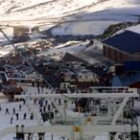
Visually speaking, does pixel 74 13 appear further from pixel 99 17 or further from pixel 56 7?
pixel 99 17

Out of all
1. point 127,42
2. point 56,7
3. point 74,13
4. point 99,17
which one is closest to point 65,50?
point 127,42

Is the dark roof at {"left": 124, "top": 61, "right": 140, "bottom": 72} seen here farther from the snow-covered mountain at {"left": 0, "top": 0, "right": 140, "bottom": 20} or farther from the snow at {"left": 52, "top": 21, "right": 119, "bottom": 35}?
the snow-covered mountain at {"left": 0, "top": 0, "right": 140, "bottom": 20}

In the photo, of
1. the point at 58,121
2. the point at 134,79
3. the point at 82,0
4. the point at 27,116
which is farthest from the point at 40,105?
the point at 82,0

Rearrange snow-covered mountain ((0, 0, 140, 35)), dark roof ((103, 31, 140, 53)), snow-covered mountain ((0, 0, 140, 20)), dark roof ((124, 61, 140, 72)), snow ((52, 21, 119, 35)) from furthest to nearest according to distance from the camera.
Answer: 1. snow-covered mountain ((0, 0, 140, 20))
2. snow-covered mountain ((0, 0, 140, 35))
3. snow ((52, 21, 119, 35))
4. dark roof ((103, 31, 140, 53))
5. dark roof ((124, 61, 140, 72))

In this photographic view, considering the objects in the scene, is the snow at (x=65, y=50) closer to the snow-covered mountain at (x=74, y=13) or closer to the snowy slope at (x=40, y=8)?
the snow-covered mountain at (x=74, y=13)

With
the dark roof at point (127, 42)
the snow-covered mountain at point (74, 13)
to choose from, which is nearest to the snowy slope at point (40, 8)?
the snow-covered mountain at point (74, 13)

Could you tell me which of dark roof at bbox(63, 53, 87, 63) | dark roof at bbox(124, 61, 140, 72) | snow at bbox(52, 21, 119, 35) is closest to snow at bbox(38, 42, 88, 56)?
dark roof at bbox(63, 53, 87, 63)

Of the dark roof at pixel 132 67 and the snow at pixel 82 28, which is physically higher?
the dark roof at pixel 132 67

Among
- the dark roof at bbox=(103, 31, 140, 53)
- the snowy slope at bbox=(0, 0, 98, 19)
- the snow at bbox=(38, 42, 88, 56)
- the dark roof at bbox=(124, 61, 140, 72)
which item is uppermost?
the dark roof at bbox=(124, 61, 140, 72)
